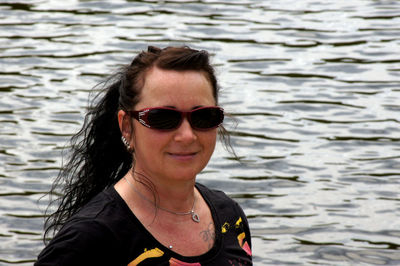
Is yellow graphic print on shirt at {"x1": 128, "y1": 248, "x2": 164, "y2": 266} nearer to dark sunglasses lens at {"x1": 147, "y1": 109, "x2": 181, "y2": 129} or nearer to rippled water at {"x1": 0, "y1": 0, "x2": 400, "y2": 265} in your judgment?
dark sunglasses lens at {"x1": 147, "y1": 109, "x2": 181, "y2": 129}

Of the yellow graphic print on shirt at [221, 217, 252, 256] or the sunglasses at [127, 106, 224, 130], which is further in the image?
the yellow graphic print on shirt at [221, 217, 252, 256]

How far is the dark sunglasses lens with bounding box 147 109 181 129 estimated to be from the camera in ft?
11.0

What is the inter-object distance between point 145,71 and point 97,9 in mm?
8992

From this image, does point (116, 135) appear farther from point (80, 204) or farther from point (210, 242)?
point (210, 242)

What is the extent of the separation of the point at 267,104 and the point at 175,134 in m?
5.99

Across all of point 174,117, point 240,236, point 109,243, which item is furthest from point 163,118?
point 240,236

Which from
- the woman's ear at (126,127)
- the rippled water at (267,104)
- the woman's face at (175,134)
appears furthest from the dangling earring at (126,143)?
the rippled water at (267,104)

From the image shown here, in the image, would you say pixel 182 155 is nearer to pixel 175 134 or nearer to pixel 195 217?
pixel 175 134

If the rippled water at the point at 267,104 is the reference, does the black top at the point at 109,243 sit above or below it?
above

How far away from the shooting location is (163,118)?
132 inches

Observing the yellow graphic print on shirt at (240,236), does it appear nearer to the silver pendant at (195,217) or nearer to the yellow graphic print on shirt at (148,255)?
the silver pendant at (195,217)

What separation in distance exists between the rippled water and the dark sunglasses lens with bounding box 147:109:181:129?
3157mm

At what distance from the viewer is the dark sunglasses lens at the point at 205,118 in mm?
3395

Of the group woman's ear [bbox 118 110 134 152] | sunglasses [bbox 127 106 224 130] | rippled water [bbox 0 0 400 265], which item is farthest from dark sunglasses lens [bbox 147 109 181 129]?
rippled water [bbox 0 0 400 265]
